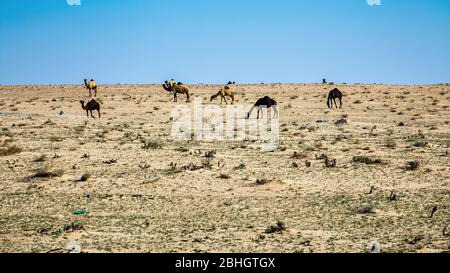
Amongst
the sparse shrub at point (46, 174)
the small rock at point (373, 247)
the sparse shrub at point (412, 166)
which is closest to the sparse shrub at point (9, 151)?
the sparse shrub at point (46, 174)

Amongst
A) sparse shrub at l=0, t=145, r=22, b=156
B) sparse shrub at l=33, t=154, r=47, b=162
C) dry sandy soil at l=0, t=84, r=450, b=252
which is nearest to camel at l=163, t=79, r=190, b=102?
dry sandy soil at l=0, t=84, r=450, b=252

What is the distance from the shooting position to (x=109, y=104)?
1816 inches

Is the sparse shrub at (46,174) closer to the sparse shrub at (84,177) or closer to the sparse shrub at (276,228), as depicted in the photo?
the sparse shrub at (84,177)

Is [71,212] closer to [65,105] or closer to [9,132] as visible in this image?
[9,132]

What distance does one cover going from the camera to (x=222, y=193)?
42.2 ft

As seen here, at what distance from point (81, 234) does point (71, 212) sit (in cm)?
190

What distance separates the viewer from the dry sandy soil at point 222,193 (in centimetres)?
888

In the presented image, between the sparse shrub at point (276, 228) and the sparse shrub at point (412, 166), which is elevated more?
the sparse shrub at point (412, 166)

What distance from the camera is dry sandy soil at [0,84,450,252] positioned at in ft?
29.1
